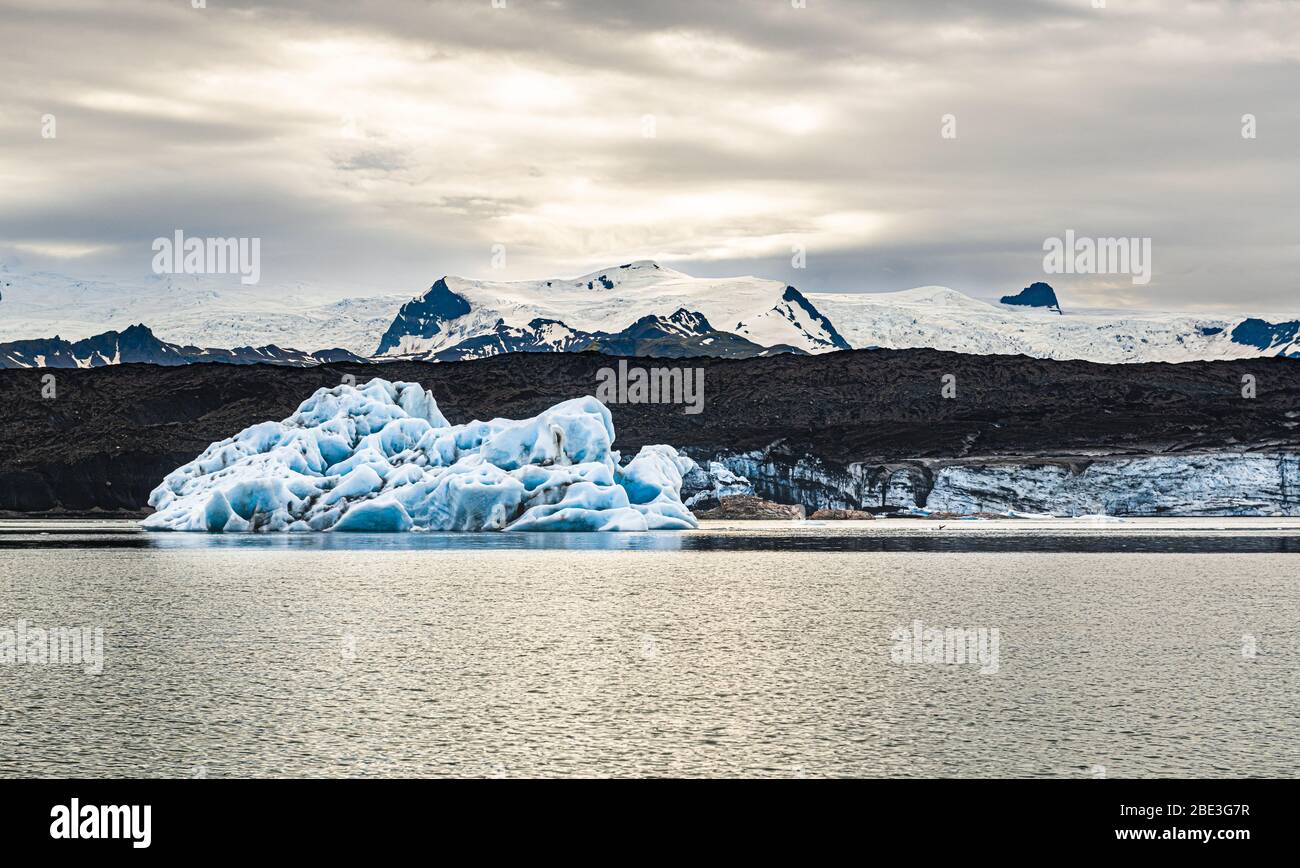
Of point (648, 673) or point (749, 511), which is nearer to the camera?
point (648, 673)

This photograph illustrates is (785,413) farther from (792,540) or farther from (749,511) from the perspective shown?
(792,540)

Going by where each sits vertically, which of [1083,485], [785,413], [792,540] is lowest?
[792,540]

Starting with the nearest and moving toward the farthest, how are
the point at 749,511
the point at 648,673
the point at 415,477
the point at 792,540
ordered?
the point at 648,673
the point at 415,477
the point at 792,540
the point at 749,511

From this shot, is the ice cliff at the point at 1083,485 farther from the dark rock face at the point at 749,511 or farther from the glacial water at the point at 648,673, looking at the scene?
the glacial water at the point at 648,673

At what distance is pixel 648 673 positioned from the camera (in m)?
21.8

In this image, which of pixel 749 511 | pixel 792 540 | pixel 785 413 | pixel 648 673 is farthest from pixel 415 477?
pixel 785 413

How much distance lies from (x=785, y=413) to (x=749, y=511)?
40.3 m

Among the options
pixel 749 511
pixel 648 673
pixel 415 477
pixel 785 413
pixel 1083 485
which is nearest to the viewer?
pixel 648 673

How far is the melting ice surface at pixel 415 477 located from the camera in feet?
195

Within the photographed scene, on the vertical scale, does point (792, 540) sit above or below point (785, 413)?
below

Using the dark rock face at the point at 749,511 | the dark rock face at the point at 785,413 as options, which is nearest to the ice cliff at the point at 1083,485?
the dark rock face at the point at 785,413
